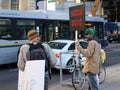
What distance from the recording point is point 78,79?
419 inches

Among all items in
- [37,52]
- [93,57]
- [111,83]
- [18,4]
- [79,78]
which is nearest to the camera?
[37,52]

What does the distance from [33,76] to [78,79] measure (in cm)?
411

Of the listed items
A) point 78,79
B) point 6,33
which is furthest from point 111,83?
point 6,33

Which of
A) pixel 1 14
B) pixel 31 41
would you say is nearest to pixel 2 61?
pixel 1 14

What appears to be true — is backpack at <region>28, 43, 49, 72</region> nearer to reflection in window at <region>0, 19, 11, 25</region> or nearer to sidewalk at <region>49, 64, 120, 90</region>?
sidewalk at <region>49, 64, 120, 90</region>

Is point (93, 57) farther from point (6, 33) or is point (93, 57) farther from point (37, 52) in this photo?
point (6, 33)

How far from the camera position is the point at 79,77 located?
10523mm

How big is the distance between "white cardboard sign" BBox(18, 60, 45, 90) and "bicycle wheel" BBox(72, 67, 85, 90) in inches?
147

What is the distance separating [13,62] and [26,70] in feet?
39.6

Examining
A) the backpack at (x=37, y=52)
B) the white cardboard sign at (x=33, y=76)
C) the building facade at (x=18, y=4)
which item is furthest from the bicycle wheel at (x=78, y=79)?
the building facade at (x=18, y=4)

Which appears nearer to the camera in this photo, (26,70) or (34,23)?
(26,70)

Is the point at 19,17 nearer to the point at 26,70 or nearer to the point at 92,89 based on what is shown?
the point at 92,89

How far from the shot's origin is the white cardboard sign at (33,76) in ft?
21.8

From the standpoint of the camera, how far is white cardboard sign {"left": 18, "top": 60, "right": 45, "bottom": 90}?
6.64 metres
